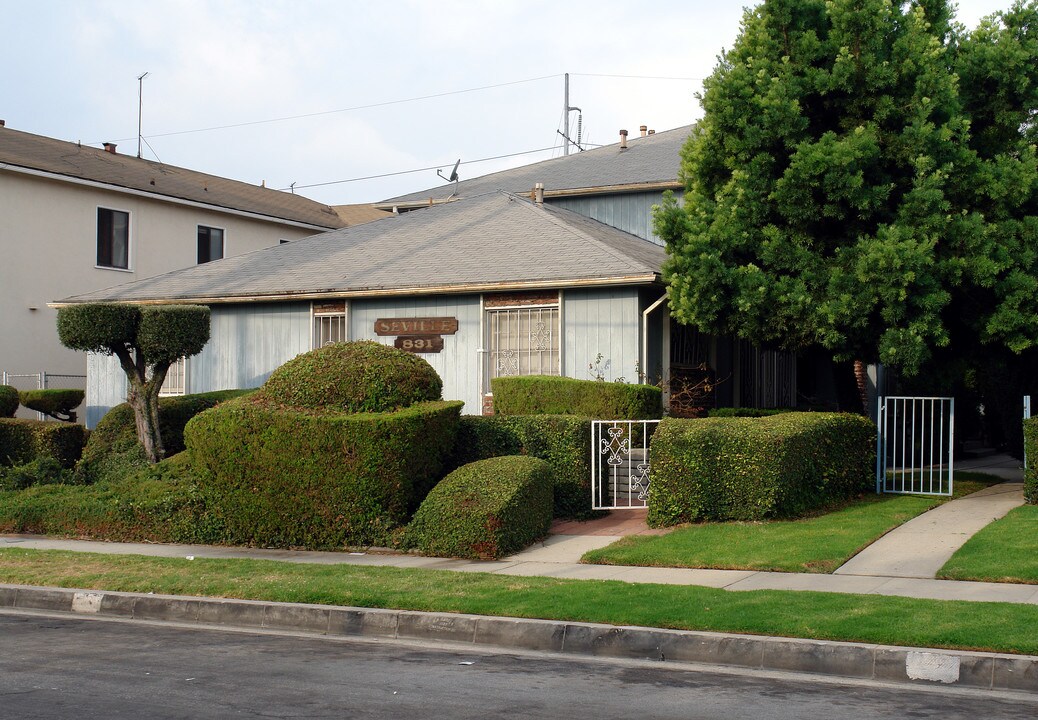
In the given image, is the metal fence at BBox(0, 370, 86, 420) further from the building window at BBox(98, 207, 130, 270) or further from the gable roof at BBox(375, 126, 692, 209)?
the gable roof at BBox(375, 126, 692, 209)

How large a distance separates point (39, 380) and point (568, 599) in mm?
20168

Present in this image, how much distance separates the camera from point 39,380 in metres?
25.8

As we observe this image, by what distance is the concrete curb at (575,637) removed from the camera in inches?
291

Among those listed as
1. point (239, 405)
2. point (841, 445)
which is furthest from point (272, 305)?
point (841, 445)

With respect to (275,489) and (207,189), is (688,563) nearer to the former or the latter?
(275,489)

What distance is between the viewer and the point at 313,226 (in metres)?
35.4

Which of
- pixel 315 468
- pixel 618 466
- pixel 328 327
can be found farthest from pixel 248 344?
pixel 618 466

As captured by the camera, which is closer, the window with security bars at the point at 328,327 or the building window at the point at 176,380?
the window with security bars at the point at 328,327

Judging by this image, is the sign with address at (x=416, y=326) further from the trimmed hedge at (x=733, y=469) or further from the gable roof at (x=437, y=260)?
the trimmed hedge at (x=733, y=469)

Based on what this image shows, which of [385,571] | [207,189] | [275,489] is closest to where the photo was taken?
[385,571]

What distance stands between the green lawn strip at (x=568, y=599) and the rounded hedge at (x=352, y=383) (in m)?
2.24

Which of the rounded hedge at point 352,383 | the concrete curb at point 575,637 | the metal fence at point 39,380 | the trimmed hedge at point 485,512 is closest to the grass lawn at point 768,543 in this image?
the trimmed hedge at point 485,512

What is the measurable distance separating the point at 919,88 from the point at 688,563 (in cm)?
733

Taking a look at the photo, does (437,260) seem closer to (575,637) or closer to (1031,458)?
(1031,458)
